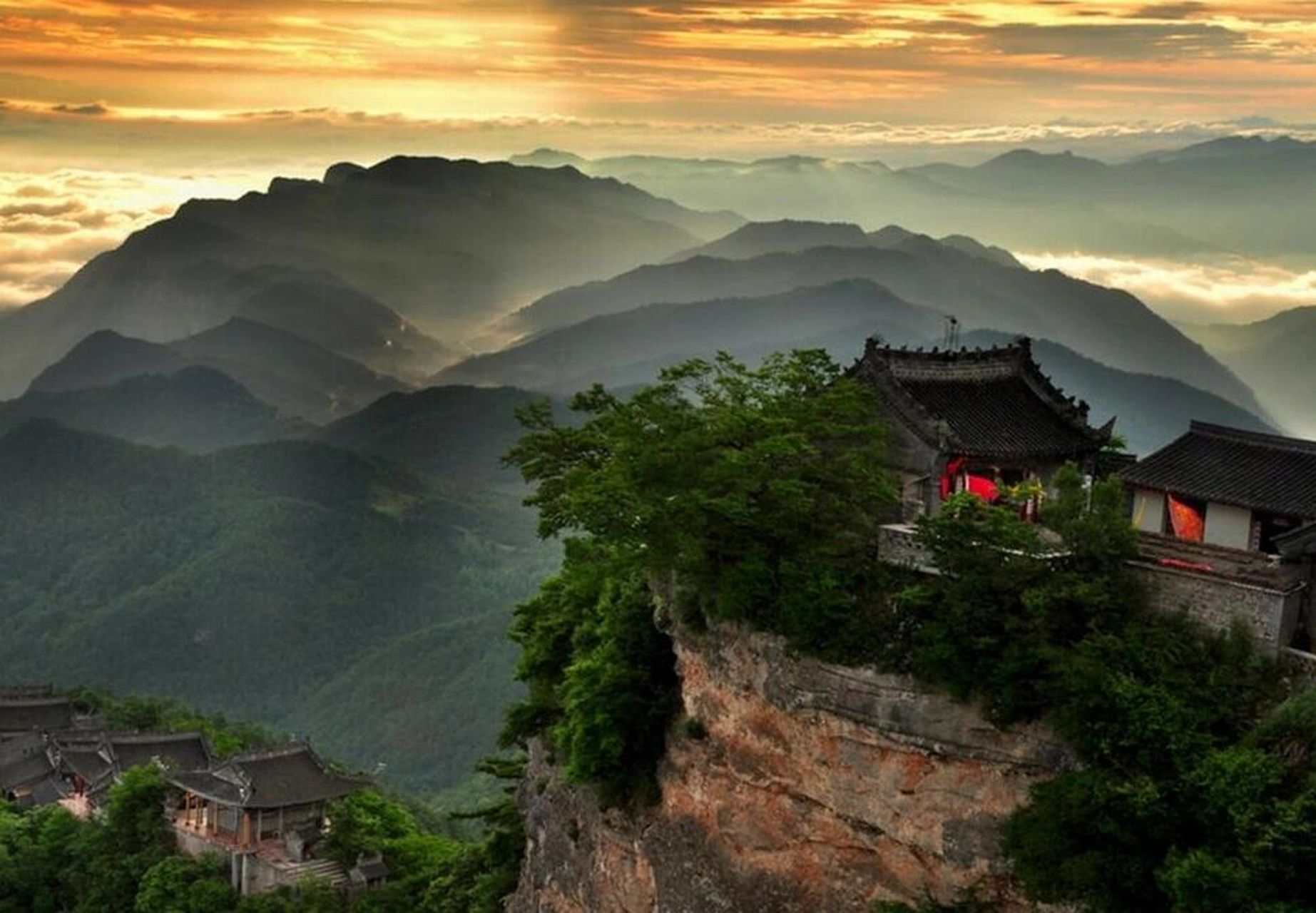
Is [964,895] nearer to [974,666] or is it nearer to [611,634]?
[974,666]

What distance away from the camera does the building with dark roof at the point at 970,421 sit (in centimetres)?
2481

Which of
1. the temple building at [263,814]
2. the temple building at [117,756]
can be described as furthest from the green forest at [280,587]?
the temple building at [263,814]

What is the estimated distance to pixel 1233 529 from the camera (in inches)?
897

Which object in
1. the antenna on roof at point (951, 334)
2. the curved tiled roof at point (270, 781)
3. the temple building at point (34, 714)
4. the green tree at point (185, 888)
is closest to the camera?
the antenna on roof at point (951, 334)

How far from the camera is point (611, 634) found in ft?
89.9

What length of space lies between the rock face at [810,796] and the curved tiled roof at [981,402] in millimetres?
4230

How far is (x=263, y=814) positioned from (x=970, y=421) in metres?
23.6

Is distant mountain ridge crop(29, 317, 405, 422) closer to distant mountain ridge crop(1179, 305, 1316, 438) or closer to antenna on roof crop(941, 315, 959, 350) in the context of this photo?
distant mountain ridge crop(1179, 305, 1316, 438)

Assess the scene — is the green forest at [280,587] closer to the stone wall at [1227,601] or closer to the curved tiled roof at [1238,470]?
the curved tiled roof at [1238,470]

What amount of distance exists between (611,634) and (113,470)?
95.2 metres

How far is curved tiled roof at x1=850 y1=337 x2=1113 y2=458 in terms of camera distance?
82.2ft

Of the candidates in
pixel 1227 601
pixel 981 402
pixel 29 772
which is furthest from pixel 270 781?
pixel 1227 601

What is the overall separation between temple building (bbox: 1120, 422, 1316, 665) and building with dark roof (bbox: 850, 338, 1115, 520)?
2.17 metres

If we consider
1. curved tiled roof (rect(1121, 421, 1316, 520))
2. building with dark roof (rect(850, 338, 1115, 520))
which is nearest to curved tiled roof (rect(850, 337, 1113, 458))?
building with dark roof (rect(850, 338, 1115, 520))
